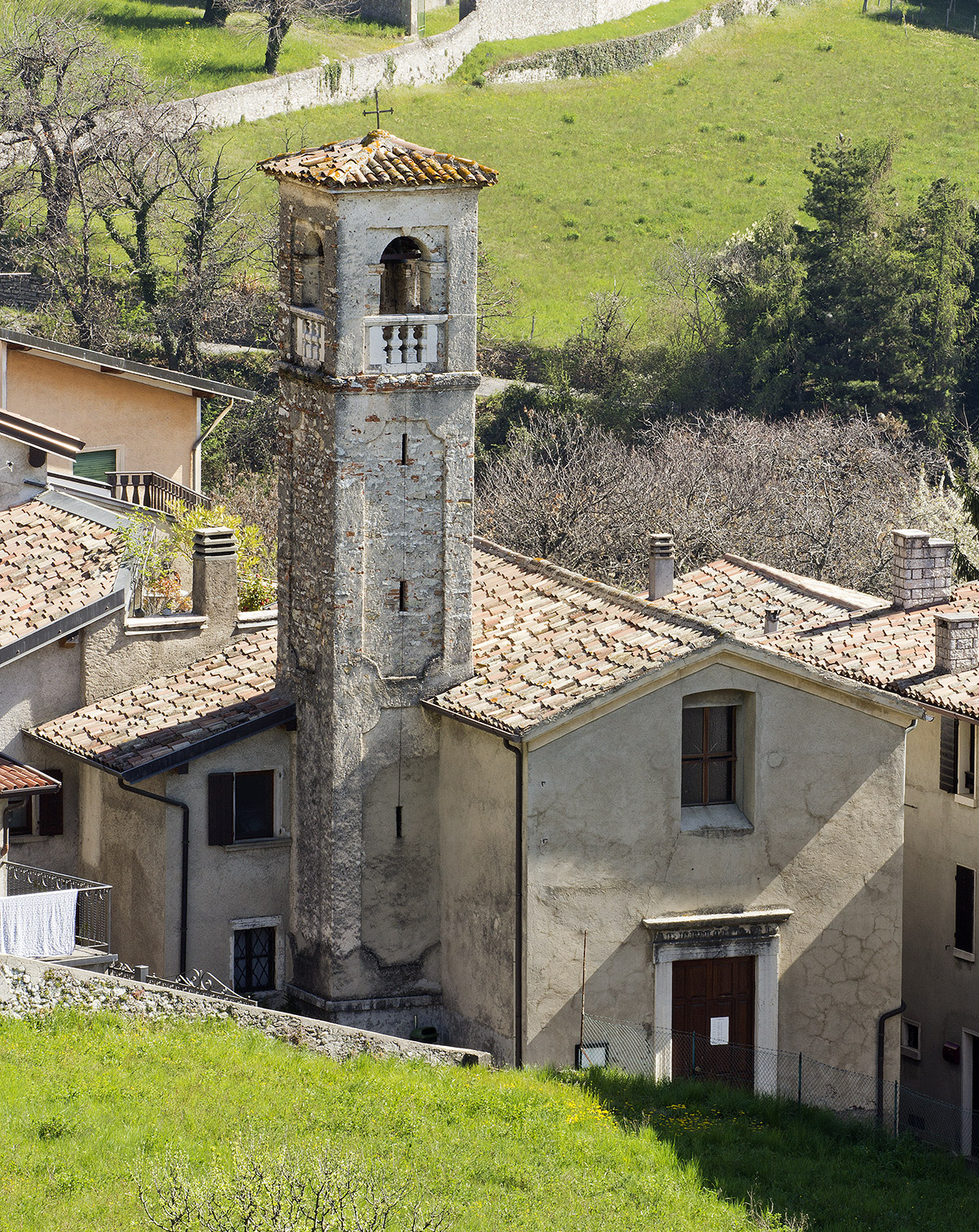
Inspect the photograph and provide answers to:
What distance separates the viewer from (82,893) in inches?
1075

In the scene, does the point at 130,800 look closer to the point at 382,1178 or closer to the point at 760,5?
the point at 382,1178

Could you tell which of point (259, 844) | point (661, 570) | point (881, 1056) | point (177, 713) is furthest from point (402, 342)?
point (881, 1056)

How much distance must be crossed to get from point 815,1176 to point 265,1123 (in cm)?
606

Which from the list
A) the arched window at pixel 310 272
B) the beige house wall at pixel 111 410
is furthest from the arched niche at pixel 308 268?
the beige house wall at pixel 111 410

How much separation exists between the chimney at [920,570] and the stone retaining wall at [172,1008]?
1117cm

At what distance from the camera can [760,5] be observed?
104 metres

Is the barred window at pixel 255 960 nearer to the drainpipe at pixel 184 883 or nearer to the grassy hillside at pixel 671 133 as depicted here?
the drainpipe at pixel 184 883

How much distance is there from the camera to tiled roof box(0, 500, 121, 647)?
89.1 ft

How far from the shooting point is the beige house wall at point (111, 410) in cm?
3762

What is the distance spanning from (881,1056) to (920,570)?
26.5ft

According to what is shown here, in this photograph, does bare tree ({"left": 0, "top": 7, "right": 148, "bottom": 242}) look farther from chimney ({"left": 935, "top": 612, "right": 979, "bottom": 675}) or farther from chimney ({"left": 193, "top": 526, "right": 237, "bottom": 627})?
chimney ({"left": 935, "top": 612, "right": 979, "bottom": 675})

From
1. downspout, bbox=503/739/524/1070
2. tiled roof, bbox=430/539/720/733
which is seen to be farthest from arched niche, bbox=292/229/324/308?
downspout, bbox=503/739/524/1070

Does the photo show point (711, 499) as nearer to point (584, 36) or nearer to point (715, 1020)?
point (715, 1020)

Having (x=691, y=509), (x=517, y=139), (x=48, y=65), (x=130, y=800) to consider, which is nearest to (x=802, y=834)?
(x=130, y=800)
